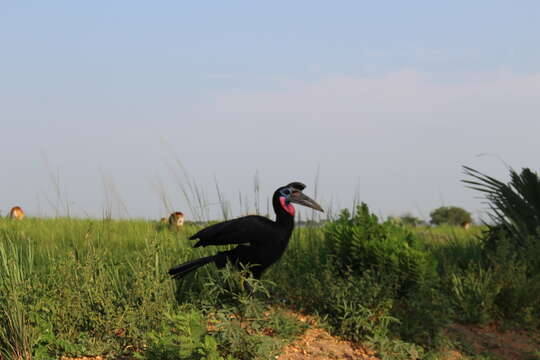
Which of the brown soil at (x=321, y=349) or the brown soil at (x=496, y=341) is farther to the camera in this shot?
the brown soil at (x=496, y=341)

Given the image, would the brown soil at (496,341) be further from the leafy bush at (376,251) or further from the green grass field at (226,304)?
the leafy bush at (376,251)

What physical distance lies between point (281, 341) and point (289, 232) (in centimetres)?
107

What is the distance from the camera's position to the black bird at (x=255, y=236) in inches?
238

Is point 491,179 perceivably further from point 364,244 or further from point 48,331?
point 48,331

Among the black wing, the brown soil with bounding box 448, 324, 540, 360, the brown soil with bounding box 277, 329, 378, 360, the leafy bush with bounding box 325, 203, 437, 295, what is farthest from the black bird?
the brown soil with bounding box 448, 324, 540, 360

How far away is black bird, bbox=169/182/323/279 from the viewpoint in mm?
6047

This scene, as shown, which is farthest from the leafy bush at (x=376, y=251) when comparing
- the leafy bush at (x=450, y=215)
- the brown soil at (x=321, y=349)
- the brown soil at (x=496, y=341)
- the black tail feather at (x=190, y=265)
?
the leafy bush at (x=450, y=215)

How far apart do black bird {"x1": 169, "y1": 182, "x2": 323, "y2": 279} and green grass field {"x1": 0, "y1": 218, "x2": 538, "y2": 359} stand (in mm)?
230

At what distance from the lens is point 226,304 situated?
20.6ft

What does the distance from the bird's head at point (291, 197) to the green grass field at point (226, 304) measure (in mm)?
770

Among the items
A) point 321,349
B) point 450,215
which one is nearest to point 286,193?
point 321,349

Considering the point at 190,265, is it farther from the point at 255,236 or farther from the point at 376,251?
the point at 376,251

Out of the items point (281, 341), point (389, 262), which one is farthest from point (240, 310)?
point (389, 262)

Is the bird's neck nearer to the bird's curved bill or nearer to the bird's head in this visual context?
the bird's head
